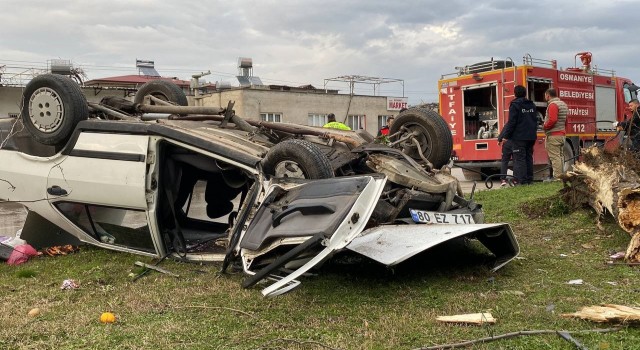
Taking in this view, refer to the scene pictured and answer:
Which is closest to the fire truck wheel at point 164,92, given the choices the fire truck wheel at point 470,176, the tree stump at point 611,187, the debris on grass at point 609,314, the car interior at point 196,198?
the car interior at point 196,198

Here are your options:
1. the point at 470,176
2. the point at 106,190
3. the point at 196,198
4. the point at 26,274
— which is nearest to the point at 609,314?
the point at 106,190

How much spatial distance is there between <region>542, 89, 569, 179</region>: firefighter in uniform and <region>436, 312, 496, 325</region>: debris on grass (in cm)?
759

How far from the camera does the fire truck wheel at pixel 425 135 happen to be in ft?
18.1

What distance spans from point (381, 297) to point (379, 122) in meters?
32.6

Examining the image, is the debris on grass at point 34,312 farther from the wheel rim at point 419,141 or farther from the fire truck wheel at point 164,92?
the wheel rim at point 419,141

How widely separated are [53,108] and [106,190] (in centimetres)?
88

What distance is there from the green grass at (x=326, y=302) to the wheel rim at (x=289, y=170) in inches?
29.2

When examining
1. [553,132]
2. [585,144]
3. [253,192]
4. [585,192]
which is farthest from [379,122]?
[253,192]

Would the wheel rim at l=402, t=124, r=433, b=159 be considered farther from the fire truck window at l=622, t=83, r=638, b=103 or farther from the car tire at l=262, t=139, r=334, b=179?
the fire truck window at l=622, t=83, r=638, b=103

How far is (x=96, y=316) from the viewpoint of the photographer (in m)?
3.41

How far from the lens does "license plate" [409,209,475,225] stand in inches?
168

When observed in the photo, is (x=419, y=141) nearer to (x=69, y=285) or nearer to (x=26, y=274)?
(x=69, y=285)

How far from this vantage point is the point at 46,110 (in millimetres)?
4910

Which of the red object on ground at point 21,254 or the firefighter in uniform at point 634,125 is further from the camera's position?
the firefighter in uniform at point 634,125
